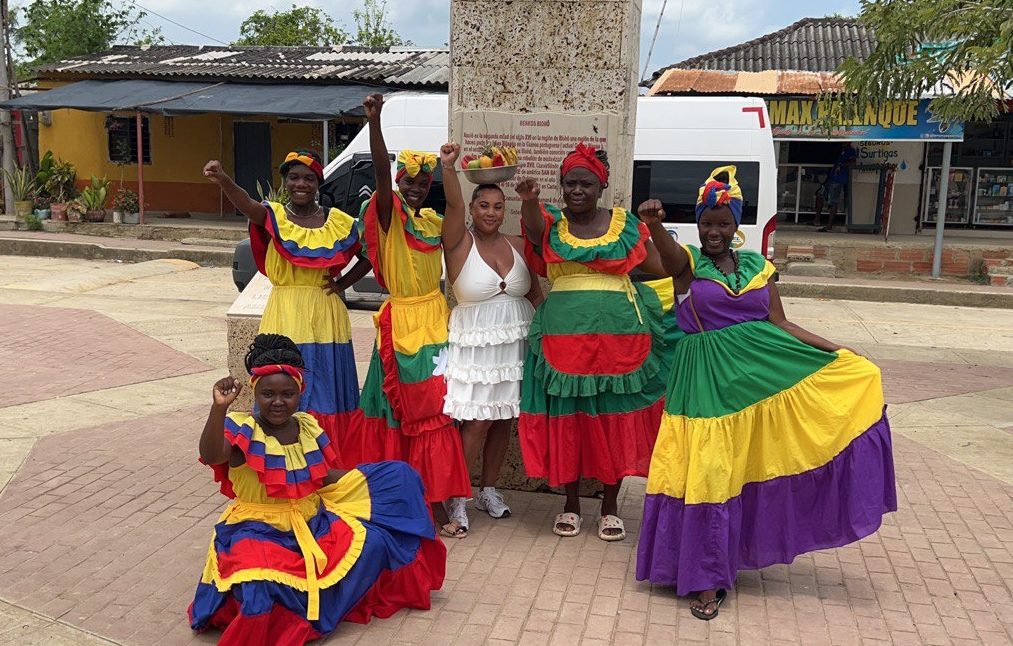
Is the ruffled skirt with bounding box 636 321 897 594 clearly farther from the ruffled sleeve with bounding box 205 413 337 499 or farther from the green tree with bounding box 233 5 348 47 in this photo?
the green tree with bounding box 233 5 348 47

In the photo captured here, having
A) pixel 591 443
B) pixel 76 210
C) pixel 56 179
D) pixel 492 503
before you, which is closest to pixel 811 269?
pixel 492 503

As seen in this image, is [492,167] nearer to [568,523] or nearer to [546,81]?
[546,81]

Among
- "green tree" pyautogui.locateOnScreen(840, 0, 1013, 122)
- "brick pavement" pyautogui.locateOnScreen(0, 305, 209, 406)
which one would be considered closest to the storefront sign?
"green tree" pyautogui.locateOnScreen(840, 0, 1013, 122)

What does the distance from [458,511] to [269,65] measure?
→ 58.4 feet

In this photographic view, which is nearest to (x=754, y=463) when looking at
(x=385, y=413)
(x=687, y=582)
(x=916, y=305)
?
(x=687, y=582)

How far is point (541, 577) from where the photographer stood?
4312 millimetres

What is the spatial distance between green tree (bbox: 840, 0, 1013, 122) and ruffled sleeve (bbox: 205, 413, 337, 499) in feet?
16.9

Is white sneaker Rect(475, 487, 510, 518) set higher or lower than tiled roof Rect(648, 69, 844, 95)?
lower

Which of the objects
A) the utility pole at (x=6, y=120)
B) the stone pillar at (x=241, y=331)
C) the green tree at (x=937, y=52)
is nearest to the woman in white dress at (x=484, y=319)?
the stone pillar at (x=241, y=331)

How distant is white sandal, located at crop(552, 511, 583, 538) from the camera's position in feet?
15.8

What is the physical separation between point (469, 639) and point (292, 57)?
20.1 meters

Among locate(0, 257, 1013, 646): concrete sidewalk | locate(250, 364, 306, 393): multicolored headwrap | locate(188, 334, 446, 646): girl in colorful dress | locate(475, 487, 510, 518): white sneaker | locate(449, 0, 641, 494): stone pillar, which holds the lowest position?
locate(0, 257, 1013, 646): concrete sidewalk

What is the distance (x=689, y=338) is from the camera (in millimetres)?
4121

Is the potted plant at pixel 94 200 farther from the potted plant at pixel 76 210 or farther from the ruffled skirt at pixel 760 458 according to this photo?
the ruffled skirt at pixel 760 458
